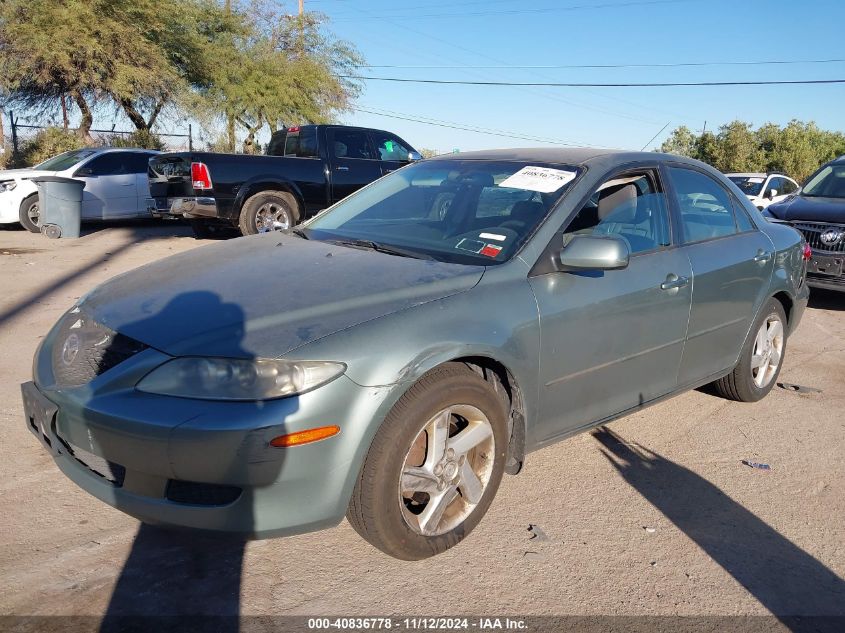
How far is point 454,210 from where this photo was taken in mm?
3951

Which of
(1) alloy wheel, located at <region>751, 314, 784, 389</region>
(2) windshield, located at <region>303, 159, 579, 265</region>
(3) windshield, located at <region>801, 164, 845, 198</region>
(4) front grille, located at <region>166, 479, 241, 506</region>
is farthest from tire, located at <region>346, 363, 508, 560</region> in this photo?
(3) windshield, located at <region>801, 164, 845, 198</region>

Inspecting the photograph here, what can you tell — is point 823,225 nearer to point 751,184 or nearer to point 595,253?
point 595,253

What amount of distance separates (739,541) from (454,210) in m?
2.17

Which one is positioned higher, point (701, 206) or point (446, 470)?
point (701, 206)

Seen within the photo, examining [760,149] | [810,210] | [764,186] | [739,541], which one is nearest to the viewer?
[739,541]

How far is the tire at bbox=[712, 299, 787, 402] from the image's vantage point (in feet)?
15.7

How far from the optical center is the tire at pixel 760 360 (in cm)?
477

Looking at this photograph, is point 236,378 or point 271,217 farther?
point 271,217

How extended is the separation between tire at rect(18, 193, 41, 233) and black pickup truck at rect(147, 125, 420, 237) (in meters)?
2.95

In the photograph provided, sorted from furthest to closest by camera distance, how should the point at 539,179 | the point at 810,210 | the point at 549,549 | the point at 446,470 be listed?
the point at 810,210, the point at 539,179, the point at 549,549, the point at 446,470

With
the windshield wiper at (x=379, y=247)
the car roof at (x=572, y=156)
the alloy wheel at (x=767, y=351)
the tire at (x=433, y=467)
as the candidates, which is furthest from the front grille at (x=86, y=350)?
the alloy wheel at (x=767, y=351)

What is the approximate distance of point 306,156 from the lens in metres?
11.6

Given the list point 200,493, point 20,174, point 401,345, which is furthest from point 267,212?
point 200,493

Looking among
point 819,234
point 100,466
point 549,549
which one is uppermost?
point 819,234
